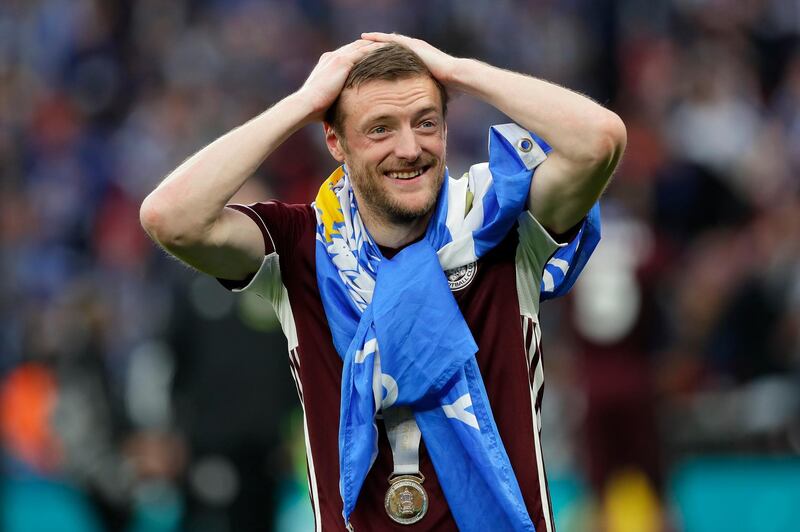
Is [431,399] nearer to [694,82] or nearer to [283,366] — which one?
[283,366]

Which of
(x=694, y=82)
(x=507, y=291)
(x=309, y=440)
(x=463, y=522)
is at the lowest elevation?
(x=463, y=522)

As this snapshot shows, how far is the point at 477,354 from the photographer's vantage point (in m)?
4.19

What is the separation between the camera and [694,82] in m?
11.9

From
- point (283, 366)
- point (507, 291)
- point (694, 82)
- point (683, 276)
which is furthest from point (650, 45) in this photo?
point (507, 291)

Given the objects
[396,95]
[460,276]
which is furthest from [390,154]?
[460,276]

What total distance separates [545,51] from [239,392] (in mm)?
5779

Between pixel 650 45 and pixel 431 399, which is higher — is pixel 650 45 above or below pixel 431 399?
above

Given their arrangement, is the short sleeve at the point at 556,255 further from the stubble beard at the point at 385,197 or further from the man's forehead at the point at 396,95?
the man's forehead at the point at 396,95

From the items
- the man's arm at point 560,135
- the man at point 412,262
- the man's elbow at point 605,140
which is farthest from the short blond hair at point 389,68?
the man's elbow at point 605,140

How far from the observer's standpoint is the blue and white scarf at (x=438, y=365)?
4.03 m

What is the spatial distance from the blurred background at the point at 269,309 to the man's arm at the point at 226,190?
4384 millimetres

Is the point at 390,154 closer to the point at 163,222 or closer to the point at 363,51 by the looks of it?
the point at 363,51

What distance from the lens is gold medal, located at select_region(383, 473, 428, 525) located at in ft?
13.4

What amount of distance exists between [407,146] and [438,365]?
24.9 inches
